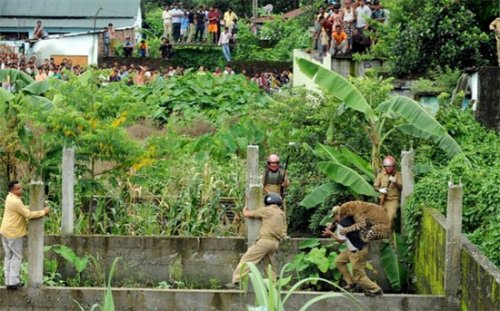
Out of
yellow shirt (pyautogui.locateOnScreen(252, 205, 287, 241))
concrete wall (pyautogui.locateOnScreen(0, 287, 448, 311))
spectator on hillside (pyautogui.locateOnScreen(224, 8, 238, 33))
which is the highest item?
spectator on hillside (pyautogui.locateOnScreen(224, 8, 238, 33))

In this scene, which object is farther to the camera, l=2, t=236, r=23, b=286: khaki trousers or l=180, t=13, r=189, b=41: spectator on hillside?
l=180, t=13, r=189, b=41: spectator on hillside

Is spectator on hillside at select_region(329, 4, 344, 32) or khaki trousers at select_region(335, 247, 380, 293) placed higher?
spectator on hillside at select_region(329, 4, 344, 32)

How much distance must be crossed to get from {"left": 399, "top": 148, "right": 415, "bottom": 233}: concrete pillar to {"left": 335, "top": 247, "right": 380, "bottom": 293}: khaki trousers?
4.85ft

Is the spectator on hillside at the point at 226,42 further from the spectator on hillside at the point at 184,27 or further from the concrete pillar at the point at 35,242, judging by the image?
the concrete pillar at the point at 35,242

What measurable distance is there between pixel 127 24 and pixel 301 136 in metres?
33.1

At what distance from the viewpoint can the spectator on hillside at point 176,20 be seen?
44.3 meters

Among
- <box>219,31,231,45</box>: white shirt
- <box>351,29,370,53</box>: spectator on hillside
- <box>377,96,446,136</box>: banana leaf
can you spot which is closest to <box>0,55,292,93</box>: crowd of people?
<box>351,29,370,53</box>: spectator on hillside

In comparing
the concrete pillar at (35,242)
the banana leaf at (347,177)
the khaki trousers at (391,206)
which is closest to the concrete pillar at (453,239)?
the khaki trousers at (391,206)

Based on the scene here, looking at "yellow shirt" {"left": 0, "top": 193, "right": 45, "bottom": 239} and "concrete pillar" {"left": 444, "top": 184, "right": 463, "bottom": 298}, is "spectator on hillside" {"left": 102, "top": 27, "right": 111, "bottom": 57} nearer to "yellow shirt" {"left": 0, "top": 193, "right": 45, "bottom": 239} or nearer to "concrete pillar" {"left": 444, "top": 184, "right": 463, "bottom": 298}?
"yellow shirt" {"left": 0, "top": 193, "right": 45, "bottom": 239}

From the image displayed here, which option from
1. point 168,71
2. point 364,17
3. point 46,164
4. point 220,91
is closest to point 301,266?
point 46,164

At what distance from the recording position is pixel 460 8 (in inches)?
1061

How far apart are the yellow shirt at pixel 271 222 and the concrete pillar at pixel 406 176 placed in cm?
222

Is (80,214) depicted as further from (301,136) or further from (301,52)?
(301,52)

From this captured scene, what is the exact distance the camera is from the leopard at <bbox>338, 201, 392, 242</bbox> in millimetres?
16812
